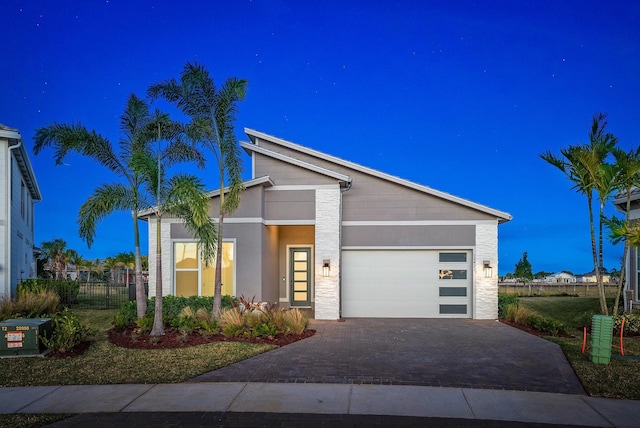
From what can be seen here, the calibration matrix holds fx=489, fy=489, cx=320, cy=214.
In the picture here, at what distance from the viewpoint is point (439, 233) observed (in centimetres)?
1609

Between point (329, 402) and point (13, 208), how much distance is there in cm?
1461

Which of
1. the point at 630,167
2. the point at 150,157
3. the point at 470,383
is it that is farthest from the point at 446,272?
the point at 150,157

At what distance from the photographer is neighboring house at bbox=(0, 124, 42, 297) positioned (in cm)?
1486

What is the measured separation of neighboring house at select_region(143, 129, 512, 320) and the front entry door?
1.67 metres

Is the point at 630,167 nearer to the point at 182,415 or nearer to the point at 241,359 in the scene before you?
the point at 241,359

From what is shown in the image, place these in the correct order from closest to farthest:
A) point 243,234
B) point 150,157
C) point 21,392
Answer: point 21,392, point 150,157, point 243,234

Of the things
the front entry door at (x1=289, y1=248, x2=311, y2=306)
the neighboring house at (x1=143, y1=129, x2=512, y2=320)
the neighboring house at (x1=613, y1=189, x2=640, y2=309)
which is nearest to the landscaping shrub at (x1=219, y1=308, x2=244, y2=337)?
the neighboring house at (x1=143, y1=129, x2=512, y2=320)

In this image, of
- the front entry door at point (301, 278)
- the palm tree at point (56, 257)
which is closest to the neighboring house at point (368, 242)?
the front entry door at point (301, 278)

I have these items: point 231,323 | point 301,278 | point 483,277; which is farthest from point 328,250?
point 483,277

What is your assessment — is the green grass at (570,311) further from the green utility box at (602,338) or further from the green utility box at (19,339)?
the green utility box at (19,339)

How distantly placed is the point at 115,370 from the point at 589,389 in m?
7.91

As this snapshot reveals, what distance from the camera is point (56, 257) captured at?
41.9m

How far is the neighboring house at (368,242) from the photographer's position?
15.4m

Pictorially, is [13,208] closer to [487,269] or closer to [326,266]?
[326,266]
